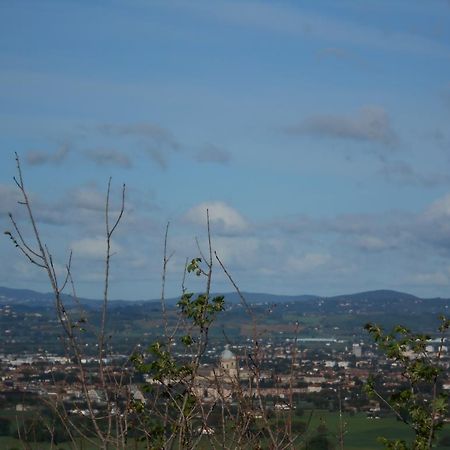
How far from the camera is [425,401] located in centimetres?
813

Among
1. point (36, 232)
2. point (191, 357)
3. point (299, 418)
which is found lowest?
point (299, 418)

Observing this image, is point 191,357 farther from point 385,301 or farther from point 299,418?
point 385,301

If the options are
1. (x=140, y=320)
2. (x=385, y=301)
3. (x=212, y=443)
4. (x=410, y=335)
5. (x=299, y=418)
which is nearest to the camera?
(x=212, y=443)

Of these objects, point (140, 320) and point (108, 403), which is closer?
point (108, 403)

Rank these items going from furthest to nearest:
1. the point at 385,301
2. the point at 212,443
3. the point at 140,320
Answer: the point at 385,301, the point at 140,320, the point at 212,443

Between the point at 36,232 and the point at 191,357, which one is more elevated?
the point at 36,232

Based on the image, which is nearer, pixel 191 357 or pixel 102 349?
pixel 102 349

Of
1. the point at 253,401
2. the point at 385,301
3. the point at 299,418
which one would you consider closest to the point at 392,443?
the point at 253,401

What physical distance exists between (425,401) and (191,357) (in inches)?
78.3

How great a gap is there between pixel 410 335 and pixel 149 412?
2.34 m

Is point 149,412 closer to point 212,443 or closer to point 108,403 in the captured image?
point 212,443

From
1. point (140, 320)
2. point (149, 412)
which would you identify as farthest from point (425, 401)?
point (140, 320)

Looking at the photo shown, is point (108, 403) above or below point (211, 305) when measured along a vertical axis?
below

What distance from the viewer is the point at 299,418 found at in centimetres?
1230
